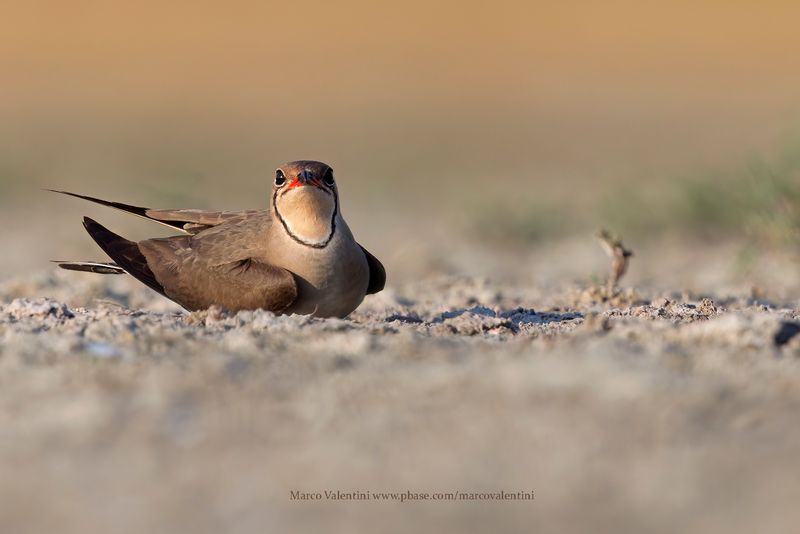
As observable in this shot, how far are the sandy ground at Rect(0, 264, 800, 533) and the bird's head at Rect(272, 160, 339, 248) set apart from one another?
0.83 m

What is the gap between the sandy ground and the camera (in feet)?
10.4

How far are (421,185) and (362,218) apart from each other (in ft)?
15.6

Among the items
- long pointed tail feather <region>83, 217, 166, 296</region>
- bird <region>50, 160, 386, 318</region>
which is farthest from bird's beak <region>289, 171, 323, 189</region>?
long pointed tail feather <region>83, 217, 166, 296</region>

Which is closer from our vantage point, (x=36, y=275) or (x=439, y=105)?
(x=36, y=275)

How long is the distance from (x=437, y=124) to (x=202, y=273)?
→ 74.0ft

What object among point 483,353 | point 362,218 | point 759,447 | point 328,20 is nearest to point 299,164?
point 483,353

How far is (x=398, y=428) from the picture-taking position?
3.63m

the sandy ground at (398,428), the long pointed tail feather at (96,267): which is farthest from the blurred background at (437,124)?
the sandy ground at (398,428)

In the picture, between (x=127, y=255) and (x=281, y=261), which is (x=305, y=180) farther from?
(x=127, y=255)

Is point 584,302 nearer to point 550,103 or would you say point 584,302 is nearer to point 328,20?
point 550,103

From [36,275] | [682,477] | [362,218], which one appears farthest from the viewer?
[362,218]

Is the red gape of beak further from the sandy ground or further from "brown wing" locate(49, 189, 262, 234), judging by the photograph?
the sandy ground

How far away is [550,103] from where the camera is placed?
1214 inches

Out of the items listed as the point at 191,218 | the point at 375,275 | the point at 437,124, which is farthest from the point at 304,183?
the point at 437,124
